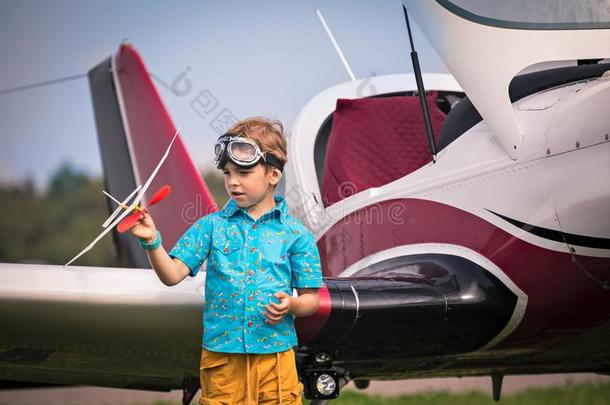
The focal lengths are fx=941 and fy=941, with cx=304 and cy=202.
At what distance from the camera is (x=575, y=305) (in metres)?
4.04

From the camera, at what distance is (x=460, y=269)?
419 centimetres

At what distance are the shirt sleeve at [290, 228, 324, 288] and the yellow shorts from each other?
22cm

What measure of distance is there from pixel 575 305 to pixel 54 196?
62.3 feet

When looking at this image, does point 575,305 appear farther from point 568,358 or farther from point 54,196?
point 54,196

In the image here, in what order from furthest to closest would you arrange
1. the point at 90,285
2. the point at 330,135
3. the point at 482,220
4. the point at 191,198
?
1. the point at 191,198
2. the point at 330,135
3. the point at 482,220
4. the point at 90,285

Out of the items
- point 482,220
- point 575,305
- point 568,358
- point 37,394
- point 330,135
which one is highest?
point 330,135

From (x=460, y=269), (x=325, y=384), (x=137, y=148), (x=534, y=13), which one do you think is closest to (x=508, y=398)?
(x=137, y=148)

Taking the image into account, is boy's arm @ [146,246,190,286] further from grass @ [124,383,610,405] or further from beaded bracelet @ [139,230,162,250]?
grass @ [124,383,610,405]

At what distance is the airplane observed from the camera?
12.6ft

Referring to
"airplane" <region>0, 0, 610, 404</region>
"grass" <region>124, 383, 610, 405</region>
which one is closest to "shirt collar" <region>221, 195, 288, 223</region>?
"airplane" <region>0, 0, 610, 404</region>

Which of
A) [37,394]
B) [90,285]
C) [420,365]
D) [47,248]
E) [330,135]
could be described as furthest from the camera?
[47,248]

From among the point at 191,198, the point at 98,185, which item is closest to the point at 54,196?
the point at 98,185

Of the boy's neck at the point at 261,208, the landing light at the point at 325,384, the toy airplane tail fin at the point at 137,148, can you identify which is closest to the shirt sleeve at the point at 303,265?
the boy's neck at the point at 261,208

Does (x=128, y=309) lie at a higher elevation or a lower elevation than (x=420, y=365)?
higher
